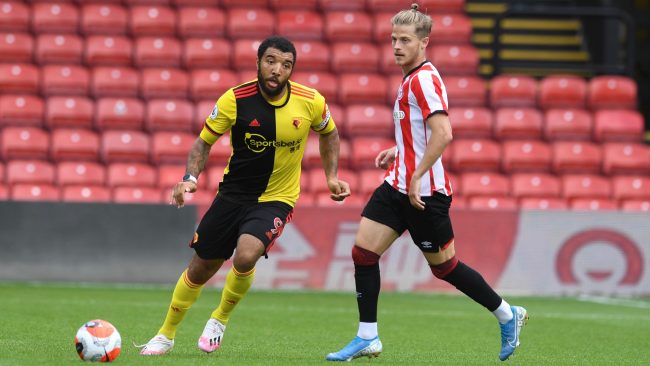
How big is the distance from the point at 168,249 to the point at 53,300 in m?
2.48

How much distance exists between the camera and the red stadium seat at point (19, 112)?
1491cm

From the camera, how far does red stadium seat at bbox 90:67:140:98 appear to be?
15461 mm

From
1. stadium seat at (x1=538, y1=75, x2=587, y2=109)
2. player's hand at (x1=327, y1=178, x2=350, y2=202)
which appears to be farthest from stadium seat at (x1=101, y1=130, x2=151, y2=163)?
player's hand at (x1=327, y1=178, x2=350, y2=202)

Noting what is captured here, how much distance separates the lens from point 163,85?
15.6 metres

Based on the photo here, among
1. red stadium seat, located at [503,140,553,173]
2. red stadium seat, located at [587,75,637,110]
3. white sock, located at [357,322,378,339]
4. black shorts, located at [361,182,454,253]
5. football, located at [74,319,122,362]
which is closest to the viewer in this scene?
football, located at [74,319,122,362]

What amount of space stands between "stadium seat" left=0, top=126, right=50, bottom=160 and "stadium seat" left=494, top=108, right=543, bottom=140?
228 inches

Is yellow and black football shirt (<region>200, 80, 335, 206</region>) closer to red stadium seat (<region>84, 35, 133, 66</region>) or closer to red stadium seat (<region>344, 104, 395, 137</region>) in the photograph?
red stadium seat (<region>344, 104, 395, 137</region>)

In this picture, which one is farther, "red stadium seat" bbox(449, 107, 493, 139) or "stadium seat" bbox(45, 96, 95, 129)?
"red stadium seat" bbox(449, 107, 493, 139)

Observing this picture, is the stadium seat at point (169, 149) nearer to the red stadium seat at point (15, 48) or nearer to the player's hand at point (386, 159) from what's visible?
the red stadium seat at point (15, 48)

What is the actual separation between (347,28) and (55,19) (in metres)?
4.06

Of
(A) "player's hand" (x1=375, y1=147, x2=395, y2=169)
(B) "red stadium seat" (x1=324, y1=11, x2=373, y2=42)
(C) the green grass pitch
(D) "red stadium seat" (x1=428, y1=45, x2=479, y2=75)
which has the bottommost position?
(C) the green grass pitch

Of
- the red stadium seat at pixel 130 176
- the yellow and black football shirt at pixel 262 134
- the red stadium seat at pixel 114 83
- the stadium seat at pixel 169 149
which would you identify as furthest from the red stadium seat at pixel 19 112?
the yellow and black football shirt at pixel 262 134

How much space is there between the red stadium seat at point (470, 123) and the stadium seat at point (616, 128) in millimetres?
1492

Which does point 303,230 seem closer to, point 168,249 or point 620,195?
point 168,249
